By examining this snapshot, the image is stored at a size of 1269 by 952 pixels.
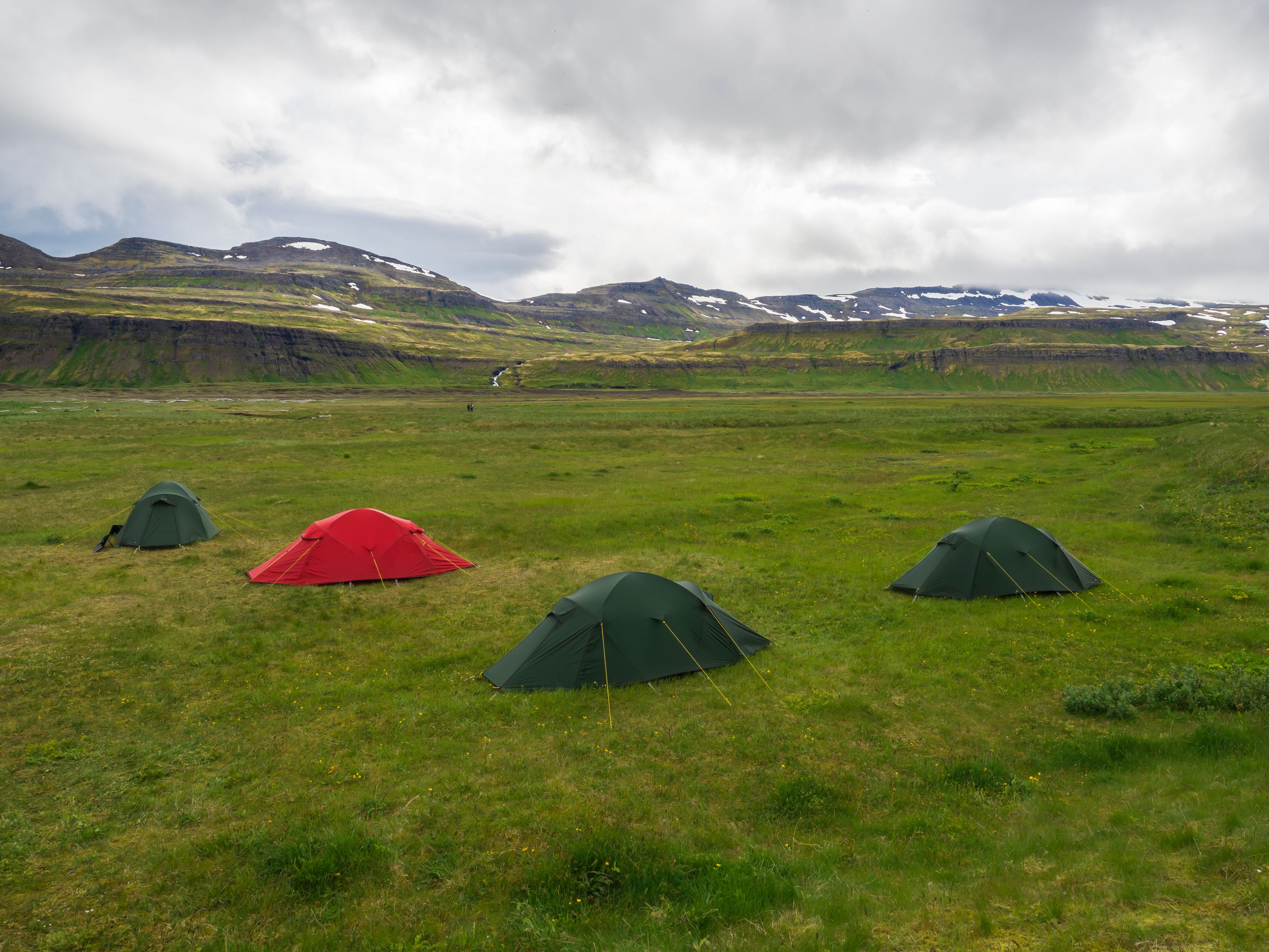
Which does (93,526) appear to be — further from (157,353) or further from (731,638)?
(157,353)

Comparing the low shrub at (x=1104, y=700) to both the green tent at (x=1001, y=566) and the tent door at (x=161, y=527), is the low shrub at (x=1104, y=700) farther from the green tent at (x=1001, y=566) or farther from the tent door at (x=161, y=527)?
the tent door at (x=161, y=527)

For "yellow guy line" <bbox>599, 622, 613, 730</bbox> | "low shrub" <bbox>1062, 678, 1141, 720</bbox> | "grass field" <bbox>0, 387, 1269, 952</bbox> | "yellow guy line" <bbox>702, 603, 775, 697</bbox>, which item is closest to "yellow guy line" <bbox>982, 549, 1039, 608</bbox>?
"grass field" <bbox>0, 387, 1269, 952</bbox>

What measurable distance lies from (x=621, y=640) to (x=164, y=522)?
2091 cm

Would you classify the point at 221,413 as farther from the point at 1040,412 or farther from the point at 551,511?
the point at 1040,412

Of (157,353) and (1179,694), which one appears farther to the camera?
(157,353)

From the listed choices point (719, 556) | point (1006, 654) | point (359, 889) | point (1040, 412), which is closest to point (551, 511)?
point (719, 556)

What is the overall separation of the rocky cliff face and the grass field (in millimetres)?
179500

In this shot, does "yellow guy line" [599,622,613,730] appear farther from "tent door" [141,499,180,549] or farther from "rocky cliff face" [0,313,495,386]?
"rocky cliff face" [0,313,495,386]

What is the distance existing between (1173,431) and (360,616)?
6660 cm

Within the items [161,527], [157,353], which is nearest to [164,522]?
[161,527]

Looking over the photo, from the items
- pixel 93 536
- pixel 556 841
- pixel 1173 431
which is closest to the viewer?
pixel 556 841

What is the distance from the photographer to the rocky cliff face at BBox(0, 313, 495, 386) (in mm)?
165000

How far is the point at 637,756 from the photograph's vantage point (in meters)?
10.6

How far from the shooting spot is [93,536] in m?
25.1
